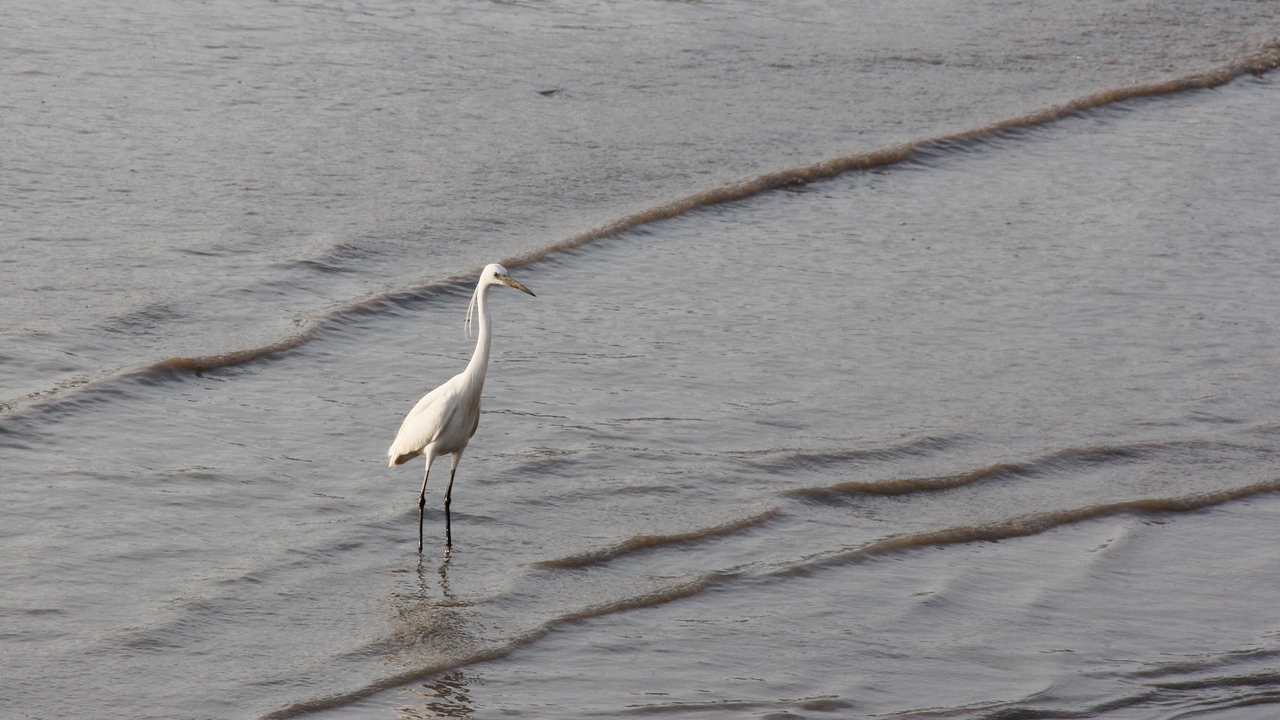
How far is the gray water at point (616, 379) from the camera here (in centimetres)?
491

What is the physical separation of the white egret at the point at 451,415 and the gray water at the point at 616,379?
259 millimetres

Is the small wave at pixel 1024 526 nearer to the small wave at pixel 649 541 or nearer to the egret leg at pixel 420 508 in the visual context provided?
the small wave at pixel 649 541

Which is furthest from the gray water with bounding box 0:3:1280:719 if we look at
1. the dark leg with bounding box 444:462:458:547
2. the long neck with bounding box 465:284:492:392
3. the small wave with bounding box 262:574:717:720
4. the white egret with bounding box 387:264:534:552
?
the long neck with bounding box 465:284:492:392

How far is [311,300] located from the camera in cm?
821

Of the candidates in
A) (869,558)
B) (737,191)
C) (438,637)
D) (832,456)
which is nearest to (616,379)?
(832,456)

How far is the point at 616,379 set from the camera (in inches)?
292

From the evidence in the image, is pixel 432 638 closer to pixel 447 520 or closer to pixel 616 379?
pixel 447 520

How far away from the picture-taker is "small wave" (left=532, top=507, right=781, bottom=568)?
558 centimetres

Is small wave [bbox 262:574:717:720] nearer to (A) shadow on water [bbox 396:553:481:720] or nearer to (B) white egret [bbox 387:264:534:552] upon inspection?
(A) shadow on water [bbox 396:553:481:720]

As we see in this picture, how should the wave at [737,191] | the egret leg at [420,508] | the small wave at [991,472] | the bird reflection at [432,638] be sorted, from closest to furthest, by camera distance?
1. the bird reflection at [432,638]
2. the egret leg at [420,508]
3. the small wave at [991,472]
4. the wave at [737,191]

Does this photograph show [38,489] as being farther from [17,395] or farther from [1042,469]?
[1042,469]

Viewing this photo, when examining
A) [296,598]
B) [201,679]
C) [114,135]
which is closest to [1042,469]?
[296,598]

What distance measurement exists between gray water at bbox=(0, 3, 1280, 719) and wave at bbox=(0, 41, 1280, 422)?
2.0 inches

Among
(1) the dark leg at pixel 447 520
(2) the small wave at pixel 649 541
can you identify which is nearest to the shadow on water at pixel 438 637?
(1) the dark leg at pixel 447 520
